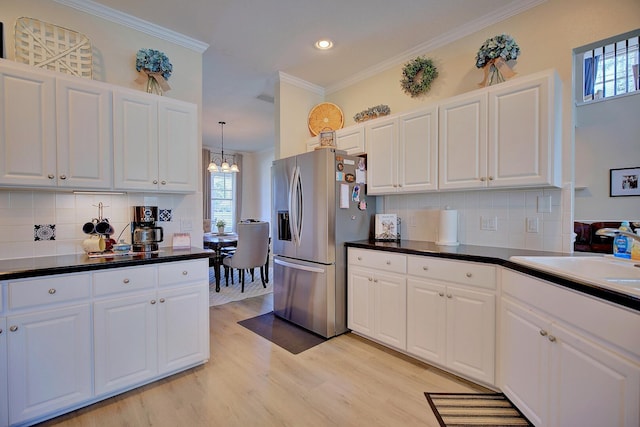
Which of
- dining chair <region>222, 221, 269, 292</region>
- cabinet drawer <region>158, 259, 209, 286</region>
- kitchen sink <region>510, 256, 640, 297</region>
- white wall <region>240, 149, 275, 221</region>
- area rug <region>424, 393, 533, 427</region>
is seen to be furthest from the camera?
white wall <region>240, 149, 275, 221</region>

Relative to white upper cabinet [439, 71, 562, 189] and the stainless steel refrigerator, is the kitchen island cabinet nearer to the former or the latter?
the stainless steel refrigerator

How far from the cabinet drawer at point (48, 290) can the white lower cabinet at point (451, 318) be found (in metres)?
2.25

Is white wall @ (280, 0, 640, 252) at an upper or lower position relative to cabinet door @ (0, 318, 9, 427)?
upper

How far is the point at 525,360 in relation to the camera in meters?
1.62

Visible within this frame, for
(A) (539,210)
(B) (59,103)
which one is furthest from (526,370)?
(B) (59,103)

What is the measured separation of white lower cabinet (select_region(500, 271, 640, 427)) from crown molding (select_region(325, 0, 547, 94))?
2054 millimetres

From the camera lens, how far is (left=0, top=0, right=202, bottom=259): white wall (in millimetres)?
2004

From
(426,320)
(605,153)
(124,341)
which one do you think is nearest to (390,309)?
(426,320)

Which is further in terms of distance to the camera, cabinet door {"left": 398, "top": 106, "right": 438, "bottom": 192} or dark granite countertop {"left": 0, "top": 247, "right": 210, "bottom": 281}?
cabinet door {"left": 398, "top": 106, "right": 438, "bottom": 192}

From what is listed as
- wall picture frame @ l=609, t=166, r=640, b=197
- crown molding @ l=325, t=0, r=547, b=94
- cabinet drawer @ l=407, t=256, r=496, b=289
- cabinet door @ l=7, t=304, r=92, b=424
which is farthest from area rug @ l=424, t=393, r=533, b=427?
wall picture frame @ l=609, t=166, r=640, b=197

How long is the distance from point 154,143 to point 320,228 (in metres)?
1.57

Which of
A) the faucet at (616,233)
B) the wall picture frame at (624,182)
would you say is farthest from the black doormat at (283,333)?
the wall picture frame at (624,182)

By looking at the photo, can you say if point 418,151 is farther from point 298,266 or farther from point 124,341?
point 124,341

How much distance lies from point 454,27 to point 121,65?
2.87 metres
